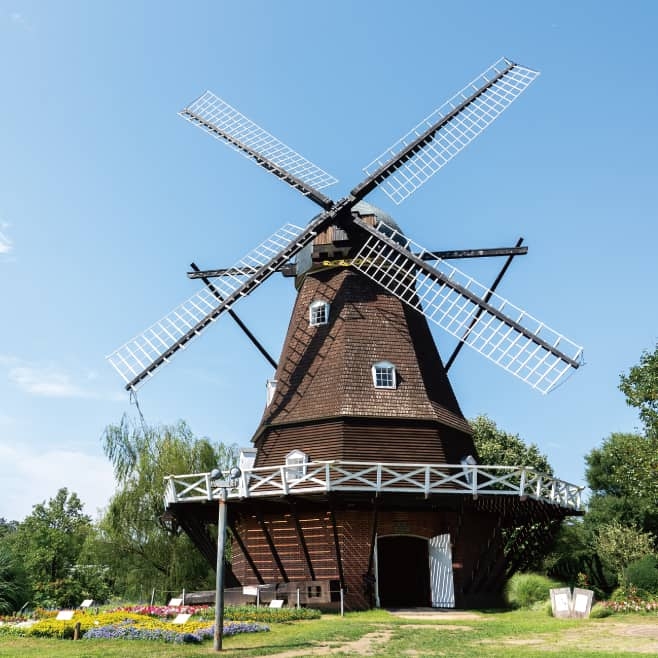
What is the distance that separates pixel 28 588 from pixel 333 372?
999cm

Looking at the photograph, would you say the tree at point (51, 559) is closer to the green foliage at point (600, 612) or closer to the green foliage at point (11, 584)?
the green foliage at point (11, 584)

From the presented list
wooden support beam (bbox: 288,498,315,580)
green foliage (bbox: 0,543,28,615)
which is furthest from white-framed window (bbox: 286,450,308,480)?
green foliage (bbox: 0,543,28,615)

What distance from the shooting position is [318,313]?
72.3ft

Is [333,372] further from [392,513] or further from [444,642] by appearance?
[444,642]

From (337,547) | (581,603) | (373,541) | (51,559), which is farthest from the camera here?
(51,559)

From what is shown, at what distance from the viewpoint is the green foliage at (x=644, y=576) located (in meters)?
18.2

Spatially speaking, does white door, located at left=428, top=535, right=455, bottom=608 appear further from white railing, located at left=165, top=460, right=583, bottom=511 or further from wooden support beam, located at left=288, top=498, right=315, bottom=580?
wooden support beam, located at left=288, top=498, right=315, bottom=580

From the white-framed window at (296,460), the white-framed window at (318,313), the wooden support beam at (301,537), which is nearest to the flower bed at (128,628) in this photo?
the wooden support beam at (301,537)

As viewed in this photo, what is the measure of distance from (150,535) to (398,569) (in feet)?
31.1

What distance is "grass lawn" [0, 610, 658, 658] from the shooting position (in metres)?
11.0

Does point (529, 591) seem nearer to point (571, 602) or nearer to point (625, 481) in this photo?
point (571, 602)

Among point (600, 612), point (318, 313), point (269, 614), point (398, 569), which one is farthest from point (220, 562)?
point (398, 569)

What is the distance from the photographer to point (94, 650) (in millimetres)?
11562

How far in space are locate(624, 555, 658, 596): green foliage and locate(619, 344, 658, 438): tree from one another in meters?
3.32
